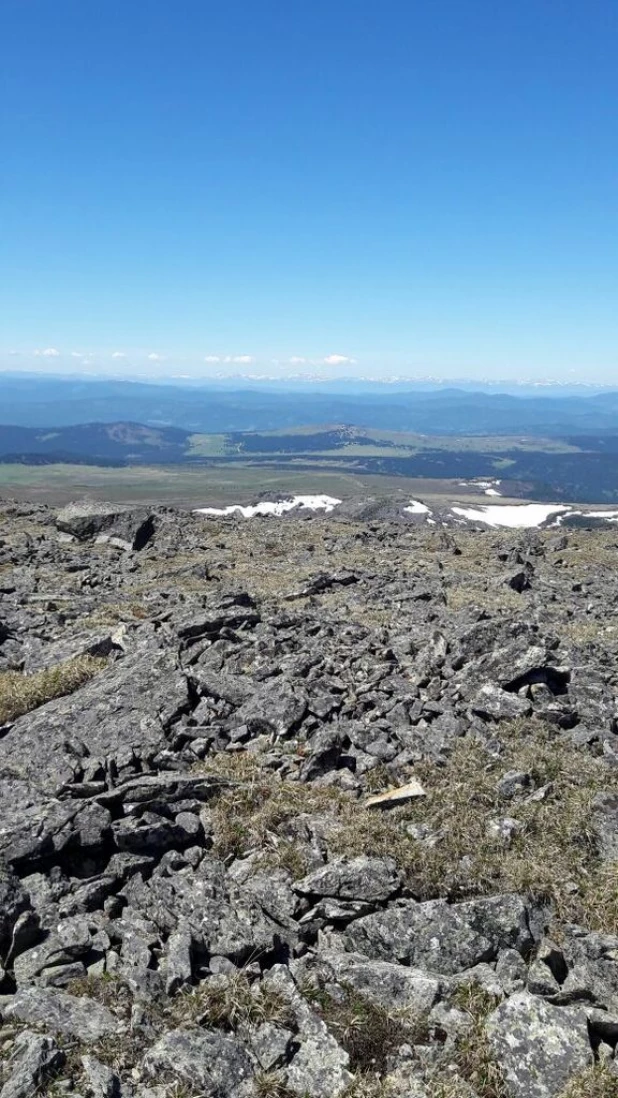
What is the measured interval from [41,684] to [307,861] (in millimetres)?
7921

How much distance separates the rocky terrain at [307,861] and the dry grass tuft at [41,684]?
6cm

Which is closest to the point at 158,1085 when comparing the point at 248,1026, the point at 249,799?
the point at 248,1026

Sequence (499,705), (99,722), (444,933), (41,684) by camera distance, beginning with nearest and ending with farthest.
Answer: (444,933) < (99,722) < (499,705) < (41,684)

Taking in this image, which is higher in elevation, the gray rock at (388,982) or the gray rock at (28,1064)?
the gray rock at (28,1064)

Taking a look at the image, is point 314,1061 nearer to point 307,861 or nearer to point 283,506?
point 307,861

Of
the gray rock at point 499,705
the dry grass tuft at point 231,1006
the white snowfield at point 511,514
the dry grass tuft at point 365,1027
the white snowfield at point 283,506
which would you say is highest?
the gray rock at point 499,705

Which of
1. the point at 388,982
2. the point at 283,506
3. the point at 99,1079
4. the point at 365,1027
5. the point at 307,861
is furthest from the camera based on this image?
the point at 283,506

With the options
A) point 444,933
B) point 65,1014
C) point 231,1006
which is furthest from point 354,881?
point 65,1014

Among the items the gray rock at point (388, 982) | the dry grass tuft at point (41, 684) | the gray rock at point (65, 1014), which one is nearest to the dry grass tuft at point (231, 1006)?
the gray rock at point (65, 1014)

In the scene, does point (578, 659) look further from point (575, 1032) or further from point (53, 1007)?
point (53, 1007)

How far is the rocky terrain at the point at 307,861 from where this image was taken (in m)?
6.25

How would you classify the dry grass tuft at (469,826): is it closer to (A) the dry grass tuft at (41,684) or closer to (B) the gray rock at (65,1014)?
(B) the gray rock at (65,1014)

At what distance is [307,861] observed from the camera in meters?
9.05

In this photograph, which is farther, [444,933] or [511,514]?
[511,514]
